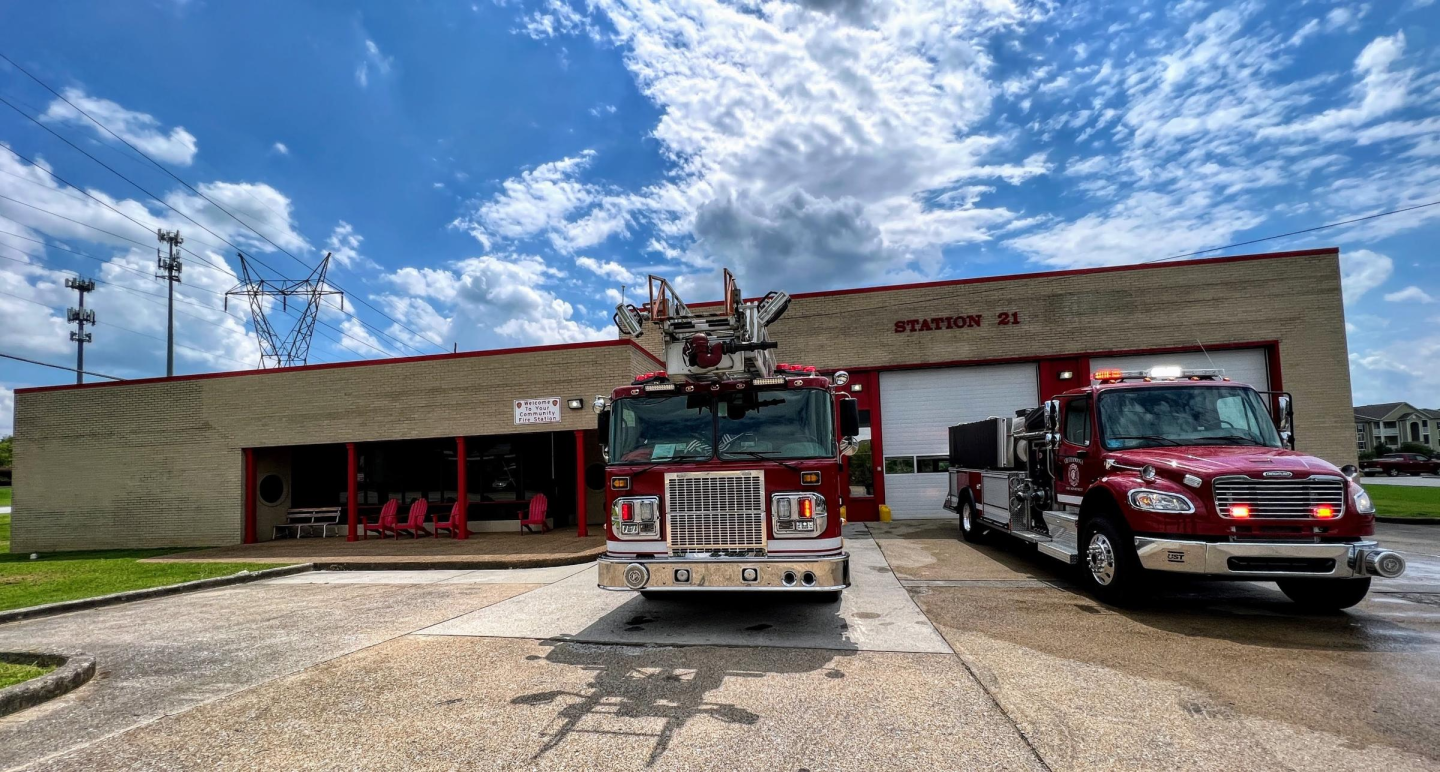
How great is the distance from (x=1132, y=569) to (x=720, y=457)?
4219 millimetres

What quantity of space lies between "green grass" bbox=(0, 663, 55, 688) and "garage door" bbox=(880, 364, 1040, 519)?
1551cm

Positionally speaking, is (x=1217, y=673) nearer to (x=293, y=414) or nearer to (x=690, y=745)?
(x=690, y=745)

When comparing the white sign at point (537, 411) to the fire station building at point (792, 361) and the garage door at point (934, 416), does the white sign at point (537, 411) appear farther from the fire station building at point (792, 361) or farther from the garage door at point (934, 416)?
the garage door at point (934, 416)

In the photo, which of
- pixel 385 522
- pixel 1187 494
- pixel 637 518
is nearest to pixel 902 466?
pixel 1187 494

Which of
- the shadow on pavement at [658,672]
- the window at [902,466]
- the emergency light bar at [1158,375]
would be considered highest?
the emergency light bar at [1158,375]

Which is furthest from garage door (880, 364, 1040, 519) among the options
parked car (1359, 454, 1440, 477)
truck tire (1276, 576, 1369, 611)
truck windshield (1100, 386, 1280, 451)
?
Answer: parked car (1359, 454, 1440, 477)

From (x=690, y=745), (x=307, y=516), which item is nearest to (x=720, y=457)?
(x=690, y=745)

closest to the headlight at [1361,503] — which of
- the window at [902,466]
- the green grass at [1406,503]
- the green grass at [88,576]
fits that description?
the window at [902,466]

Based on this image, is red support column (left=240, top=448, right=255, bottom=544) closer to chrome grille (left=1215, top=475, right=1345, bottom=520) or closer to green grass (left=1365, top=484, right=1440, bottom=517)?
chrome grille (left=1215, top=475, right=1345, bottom=520)

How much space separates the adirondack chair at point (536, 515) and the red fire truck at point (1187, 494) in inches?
423

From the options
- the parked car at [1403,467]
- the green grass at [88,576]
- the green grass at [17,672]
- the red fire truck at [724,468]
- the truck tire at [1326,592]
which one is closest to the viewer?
the green grass at [17,672]

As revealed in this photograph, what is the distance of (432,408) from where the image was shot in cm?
1559

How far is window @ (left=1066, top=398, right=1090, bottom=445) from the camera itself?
8.21 m

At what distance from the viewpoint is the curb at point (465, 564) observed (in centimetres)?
1138
